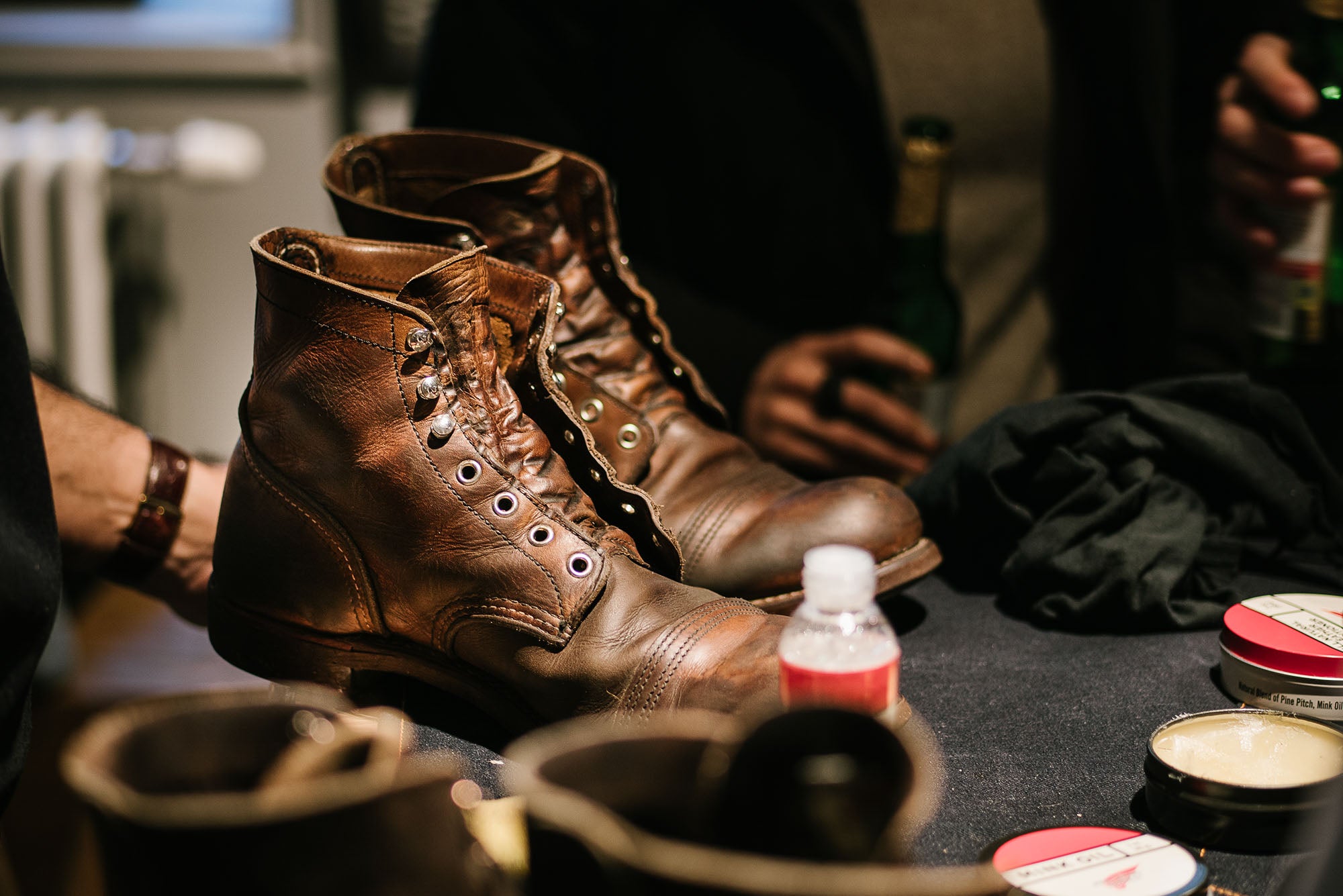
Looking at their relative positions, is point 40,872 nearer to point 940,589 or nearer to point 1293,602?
point 940,589

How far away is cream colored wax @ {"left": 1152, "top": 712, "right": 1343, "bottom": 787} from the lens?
52cm

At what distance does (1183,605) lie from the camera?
0.76 metres

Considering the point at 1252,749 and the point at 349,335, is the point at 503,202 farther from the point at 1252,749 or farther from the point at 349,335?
the point at 1252,749

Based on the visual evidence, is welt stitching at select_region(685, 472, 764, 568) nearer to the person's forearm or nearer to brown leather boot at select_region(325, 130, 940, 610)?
brown leather boot at select_region(325, 130, 940, 610)

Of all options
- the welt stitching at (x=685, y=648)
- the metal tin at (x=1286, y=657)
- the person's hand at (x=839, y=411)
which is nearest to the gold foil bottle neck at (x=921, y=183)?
the person's hand at (x=839, y=411)

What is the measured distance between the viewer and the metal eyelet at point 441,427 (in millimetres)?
604

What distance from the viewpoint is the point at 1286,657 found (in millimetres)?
618

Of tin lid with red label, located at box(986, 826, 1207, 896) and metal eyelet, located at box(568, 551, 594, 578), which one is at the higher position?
metal eyelet, located at box(568, 551, 594, 578)

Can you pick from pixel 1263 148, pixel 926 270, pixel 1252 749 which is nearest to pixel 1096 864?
pixel 1252 749

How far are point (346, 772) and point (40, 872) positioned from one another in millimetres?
1539

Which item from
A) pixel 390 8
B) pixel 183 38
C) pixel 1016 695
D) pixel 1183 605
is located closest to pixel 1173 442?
pixel 1183 605

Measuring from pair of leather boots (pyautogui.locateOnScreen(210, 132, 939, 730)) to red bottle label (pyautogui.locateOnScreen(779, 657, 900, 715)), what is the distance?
0.40 feet

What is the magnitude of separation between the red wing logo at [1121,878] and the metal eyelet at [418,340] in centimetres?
43

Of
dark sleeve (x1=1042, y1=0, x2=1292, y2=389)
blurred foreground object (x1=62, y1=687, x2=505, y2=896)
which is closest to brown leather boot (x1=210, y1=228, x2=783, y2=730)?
blurred foreground object (x1=62, y1=687, x2=505, y2=896)
